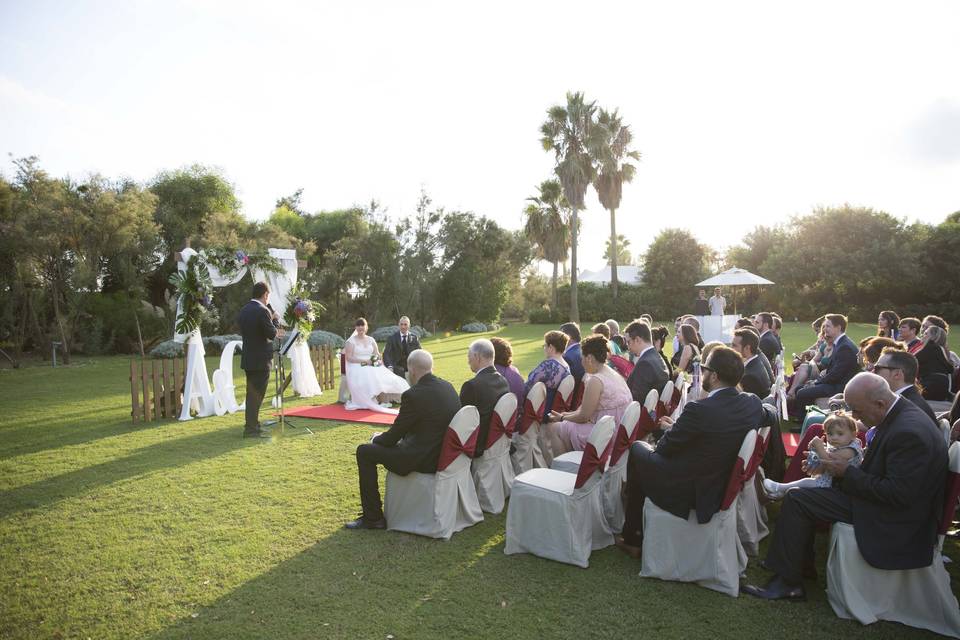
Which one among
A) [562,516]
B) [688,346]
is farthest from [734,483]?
[688,346]

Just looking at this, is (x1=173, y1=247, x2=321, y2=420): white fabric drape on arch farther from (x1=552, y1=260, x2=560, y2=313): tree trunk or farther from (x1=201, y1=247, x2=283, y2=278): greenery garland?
(x1=552, y1=260, x2=560, y2=313): tree trunk

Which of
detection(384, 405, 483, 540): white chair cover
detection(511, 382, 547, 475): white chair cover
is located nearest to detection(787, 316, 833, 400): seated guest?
detection(511, 382, 547, 475): white chair cover

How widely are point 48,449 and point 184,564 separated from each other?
511 centimetres

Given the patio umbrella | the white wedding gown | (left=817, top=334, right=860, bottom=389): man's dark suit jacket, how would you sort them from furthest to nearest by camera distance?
the patio umbrella → the white wedding gown → (left=817, top=334, right=860, bottom=389): man's dark suit jacket

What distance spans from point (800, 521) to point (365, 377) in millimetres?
8050

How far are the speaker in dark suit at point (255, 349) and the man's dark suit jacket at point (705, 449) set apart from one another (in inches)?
250

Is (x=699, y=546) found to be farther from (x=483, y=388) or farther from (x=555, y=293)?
(x=555, y=293)

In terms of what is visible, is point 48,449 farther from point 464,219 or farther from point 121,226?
point 464,219

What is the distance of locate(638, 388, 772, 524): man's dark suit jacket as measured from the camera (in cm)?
383

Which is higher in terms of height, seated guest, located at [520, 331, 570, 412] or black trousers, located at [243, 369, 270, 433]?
seated guest, located at [520, 331, 570, 412]

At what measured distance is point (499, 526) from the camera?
5.16 meters

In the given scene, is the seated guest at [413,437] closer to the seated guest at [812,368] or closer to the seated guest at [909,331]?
the seated guest at [812,368]

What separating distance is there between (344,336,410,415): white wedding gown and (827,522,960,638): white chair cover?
7.74 m

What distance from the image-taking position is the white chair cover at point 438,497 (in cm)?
485
